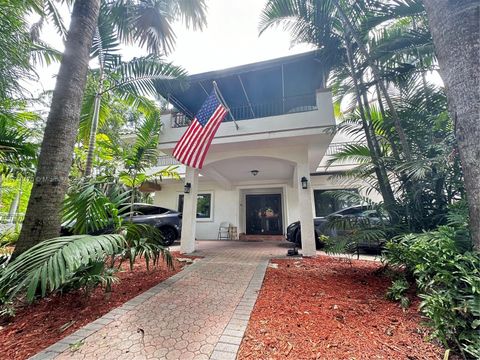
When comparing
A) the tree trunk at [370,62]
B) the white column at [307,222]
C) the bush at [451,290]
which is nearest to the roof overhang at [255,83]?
the tree trunk at [370,62]

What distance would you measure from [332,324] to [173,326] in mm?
1637

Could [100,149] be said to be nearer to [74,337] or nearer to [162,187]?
[162,187]

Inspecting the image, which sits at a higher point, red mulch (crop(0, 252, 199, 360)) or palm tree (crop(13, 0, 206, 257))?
palm tree (crop(13, 0, 206, 257))

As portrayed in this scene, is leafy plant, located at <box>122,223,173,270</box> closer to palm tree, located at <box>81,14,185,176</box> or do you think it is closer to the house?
the house

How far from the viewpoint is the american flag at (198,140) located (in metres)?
4.25

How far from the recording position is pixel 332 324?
2.06 meters

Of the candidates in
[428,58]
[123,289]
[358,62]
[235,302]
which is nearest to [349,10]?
[358,62]

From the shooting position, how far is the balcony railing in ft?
23.7

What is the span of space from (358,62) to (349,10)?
38.8 inches

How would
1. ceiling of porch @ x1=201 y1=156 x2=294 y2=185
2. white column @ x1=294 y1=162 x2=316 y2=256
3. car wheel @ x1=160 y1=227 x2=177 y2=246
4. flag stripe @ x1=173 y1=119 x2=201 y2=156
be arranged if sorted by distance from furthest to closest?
car wheel @ x1=160 y1=227 x2=177 y2=246 → ceiling of porch @ x1=201 y1=156 x2=294 y2=185 → white column @ x1=294 y1=162 x2=316 y2=256 → flag stripe @ x1=173 y1=119 x2=201 y2=156

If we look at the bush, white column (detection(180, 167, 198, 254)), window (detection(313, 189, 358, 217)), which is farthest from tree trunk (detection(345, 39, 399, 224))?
window (detection(313, 189, 358, 217))

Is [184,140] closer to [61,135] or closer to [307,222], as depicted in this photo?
[61,135]

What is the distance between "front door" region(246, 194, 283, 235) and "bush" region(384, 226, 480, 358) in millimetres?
8152

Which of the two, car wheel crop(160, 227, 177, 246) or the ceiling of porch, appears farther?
car wheel crop(160, 227, 177, 246)
